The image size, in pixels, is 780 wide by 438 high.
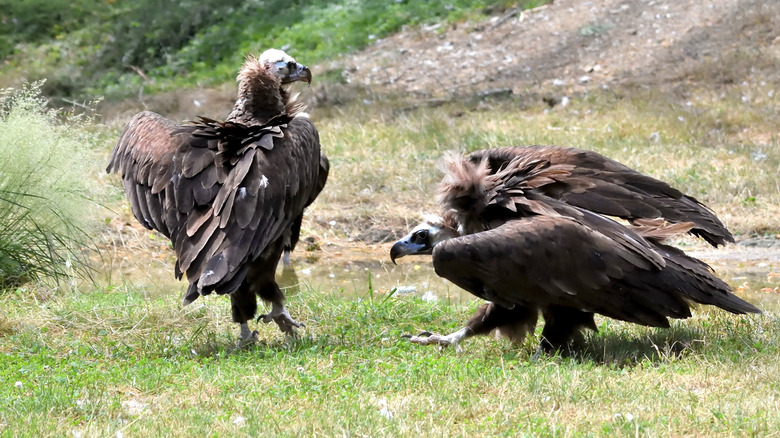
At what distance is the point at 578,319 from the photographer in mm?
A: 5344

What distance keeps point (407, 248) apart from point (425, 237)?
127 millimetres

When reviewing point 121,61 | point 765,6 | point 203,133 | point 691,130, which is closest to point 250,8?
point 121,61

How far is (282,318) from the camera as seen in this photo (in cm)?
600

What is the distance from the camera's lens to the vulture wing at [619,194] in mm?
5715

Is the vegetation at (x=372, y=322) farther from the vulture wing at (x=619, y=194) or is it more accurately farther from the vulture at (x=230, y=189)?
the vulture wing at (x=619, y=194)

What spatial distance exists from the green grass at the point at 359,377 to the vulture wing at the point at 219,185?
56 cm

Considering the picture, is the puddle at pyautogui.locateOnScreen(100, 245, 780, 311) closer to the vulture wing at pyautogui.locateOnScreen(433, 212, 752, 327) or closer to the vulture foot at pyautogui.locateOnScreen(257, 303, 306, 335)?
the vulture foot at pyautogui.locateOnScreen(257, 303, 306, 335)

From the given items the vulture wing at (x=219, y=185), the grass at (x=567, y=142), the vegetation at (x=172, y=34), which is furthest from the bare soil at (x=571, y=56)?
the vulture wing at (x=219, y=185)

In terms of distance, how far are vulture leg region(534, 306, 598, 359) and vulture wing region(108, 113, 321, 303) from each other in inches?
63.3

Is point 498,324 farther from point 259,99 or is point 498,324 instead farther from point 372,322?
point 259,99

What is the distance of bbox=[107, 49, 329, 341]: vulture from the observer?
5.30 m

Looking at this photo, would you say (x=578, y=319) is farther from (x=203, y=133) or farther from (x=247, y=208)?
(x=203, y=133)

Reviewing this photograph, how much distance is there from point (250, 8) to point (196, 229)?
16606mm

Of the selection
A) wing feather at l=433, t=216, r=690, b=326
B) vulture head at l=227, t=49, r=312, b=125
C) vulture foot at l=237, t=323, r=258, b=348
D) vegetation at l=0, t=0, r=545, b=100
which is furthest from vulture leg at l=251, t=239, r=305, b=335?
vegetation at l=0, t=0, r=545, b=100
